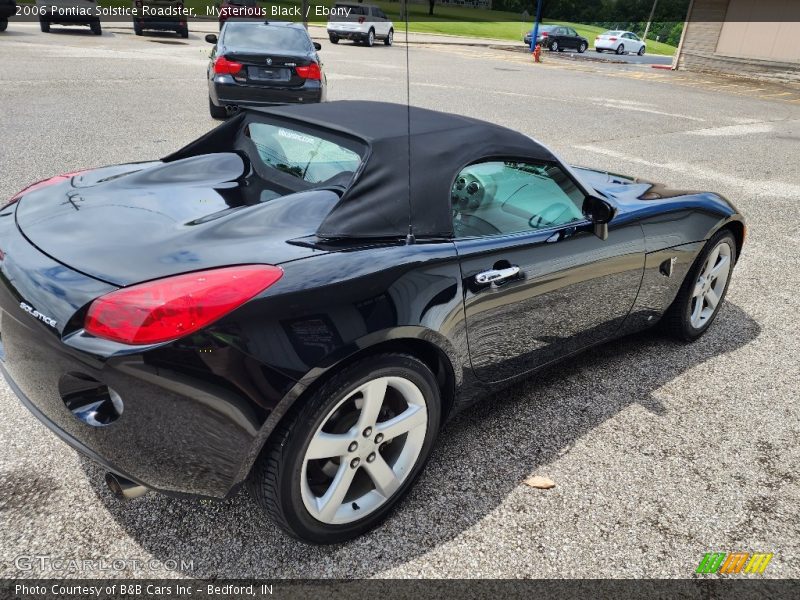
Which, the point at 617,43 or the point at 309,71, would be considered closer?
the point at 309,71

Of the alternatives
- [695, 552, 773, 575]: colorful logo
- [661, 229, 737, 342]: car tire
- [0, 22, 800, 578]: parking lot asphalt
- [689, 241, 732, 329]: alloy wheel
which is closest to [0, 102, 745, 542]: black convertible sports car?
[0, 22, 800, 578]: parking lot asphalt

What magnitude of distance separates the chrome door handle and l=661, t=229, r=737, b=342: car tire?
63.7 inches

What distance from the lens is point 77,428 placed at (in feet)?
6.43

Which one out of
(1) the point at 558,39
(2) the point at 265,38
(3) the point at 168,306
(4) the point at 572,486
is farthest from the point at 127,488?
(1) the point at 558,39

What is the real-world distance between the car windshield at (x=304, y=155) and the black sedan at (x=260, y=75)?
6.71 metres

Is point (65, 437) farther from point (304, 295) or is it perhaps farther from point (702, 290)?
point (702, 290)

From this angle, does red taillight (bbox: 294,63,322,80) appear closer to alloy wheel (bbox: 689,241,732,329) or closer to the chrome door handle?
alloy wheel (bbox: 689,241,732,329)

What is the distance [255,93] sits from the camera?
952cm

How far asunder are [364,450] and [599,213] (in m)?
1.54

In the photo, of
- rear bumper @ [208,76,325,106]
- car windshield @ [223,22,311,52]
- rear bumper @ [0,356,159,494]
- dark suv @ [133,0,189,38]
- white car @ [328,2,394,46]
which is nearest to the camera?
rear bumper @ [0,356,159,494]

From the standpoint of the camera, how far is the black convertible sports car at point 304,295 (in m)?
1.83

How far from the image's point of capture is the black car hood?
2.00 metres
